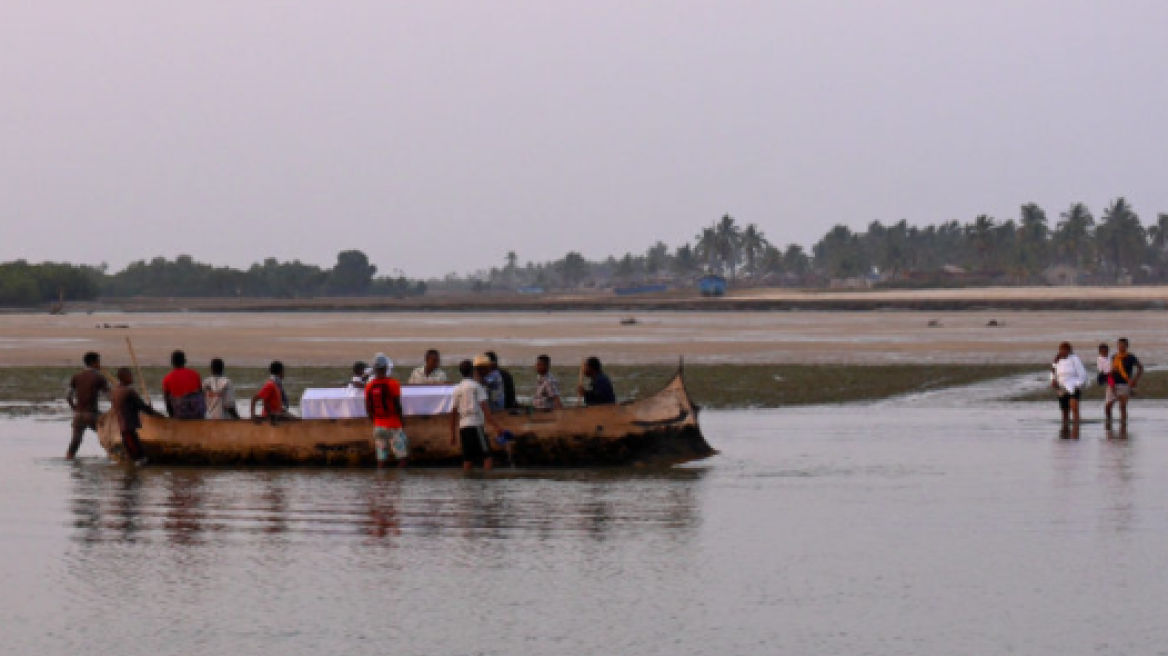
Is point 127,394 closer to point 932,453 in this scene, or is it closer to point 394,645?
point 932,453

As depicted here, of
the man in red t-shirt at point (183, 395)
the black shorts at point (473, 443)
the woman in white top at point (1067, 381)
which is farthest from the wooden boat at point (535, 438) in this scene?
the woman in white top at point (1067, 381)

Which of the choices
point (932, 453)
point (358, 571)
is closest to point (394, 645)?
point (358, 571)

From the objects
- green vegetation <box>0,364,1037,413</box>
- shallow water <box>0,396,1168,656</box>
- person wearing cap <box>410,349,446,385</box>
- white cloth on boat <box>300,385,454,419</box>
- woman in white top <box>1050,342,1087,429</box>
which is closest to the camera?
shallow water <box>0,396,1168,656</box>

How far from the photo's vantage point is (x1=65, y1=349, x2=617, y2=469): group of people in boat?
22.9m

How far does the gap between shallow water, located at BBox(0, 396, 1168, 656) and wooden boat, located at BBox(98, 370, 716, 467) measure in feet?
1.66

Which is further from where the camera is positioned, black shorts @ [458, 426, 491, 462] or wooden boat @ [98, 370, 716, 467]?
wooden boat @ [98, 370, 716, 467]

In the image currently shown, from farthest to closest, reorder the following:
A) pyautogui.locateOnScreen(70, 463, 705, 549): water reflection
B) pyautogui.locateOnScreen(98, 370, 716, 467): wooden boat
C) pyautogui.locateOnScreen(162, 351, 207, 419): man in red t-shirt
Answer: pyautogui.locateOnScreen(162, 351, 207, 419): man in red t-shirt
pyautogui.locateOnScreen(98, 370, 716, 467): wooden boat
pyautogui.locateOnScreen(70, 463, 705, 549): water reflection

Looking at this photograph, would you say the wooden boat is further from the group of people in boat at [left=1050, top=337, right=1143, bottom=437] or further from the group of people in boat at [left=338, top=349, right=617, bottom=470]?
the group of people in boat at [left=1050, top=337, right=1143, bottom=437]

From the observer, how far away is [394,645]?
11.4 metres

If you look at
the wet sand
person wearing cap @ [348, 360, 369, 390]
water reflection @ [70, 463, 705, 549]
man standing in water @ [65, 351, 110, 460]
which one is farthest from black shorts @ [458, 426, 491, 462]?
the wet sand

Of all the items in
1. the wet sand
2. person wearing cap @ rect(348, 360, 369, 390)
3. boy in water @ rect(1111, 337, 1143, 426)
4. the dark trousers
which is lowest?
the wet sand

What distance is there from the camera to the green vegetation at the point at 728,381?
39.1 metres

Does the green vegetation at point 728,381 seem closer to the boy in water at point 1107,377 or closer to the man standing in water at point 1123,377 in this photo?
the boy in water at point 1107,377

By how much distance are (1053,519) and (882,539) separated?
237 cm
